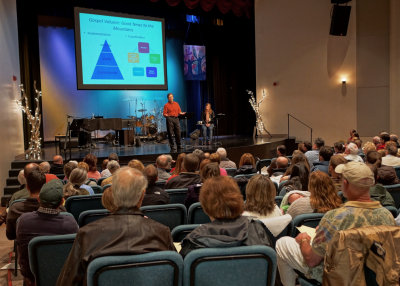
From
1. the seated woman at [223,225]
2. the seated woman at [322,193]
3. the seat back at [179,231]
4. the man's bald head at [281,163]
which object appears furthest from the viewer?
the man's bald head at [281,163]

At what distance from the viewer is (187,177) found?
15.2ft

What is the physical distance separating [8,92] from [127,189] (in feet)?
25.1

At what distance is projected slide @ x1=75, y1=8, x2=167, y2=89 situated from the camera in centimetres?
1129

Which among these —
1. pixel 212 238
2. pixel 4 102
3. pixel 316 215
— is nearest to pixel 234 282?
pixel 212 238

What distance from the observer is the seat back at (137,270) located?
1.91 m

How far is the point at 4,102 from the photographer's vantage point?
27.8ft

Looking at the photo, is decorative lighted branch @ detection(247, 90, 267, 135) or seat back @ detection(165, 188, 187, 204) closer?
seat back @ detection(165, 188, 187, 204)

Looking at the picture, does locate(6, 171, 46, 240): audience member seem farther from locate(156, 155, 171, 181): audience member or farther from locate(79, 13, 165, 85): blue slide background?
locate(79, 13, 165, 85): blue slide background

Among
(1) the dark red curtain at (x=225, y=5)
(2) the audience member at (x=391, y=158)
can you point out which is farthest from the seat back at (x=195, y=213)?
(1) the dark red curtain at (x=225, y=5)

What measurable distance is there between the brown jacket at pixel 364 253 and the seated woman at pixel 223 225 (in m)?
0.38

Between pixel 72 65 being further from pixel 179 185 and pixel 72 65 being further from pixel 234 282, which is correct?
pixel 234 282

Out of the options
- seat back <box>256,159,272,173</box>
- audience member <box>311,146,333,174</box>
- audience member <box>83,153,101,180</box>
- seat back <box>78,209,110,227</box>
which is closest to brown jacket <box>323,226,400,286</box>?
seat back <box>78,209,110,227</box>

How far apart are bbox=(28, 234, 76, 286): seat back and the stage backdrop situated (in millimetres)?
11308

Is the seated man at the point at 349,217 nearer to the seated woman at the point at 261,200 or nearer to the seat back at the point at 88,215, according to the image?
the seated woman at the point at 261,200
